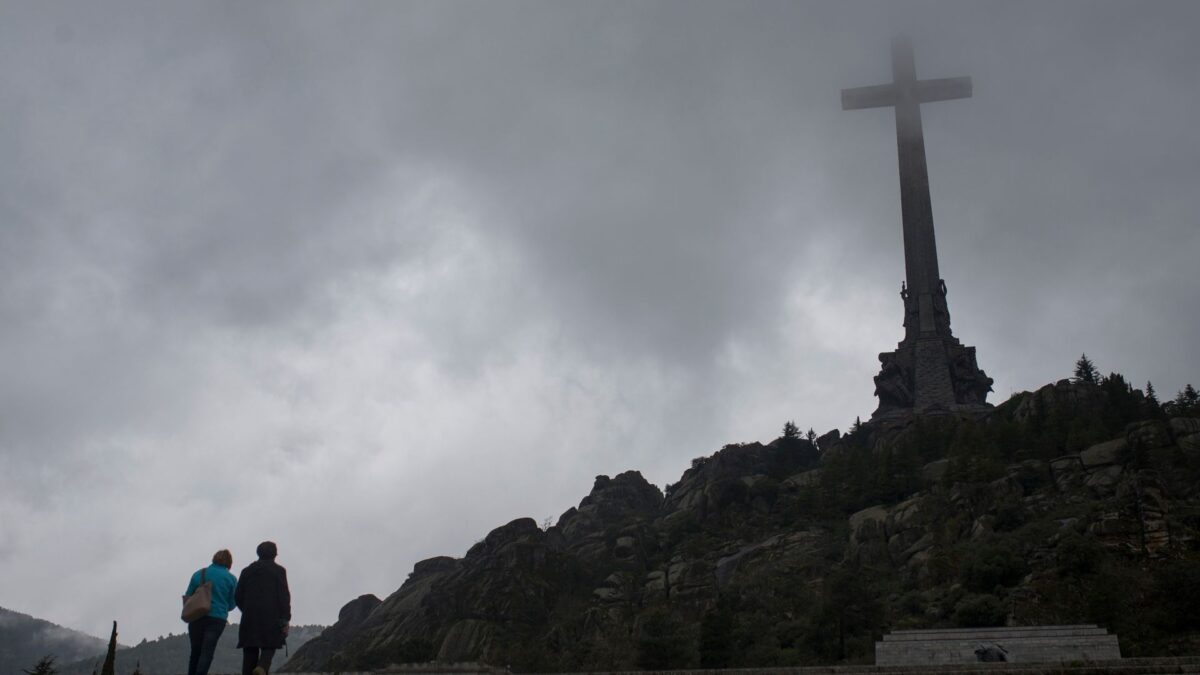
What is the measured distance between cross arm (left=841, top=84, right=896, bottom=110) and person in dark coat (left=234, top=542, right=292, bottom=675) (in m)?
82.9

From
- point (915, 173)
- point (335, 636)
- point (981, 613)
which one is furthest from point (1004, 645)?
point (335, 636)

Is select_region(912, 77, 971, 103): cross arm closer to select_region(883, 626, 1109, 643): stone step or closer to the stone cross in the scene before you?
the stone cross

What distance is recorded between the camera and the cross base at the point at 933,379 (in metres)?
85.4

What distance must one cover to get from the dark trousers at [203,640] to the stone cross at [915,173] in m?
80.2

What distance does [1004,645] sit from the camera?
3312 cm

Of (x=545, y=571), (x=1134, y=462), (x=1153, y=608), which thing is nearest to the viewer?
(x=1153, y=608)

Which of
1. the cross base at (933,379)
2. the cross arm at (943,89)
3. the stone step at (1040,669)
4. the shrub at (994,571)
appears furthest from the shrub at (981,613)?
the cross arm at (943,89)

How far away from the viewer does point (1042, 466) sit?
68188 mm

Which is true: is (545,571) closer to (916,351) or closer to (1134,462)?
(916,351)

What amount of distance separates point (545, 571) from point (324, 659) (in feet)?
71.2

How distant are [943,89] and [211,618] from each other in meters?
84.5

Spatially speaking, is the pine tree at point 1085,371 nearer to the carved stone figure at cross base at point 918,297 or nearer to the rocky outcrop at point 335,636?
the carved stone figure at cross base at point 918,297

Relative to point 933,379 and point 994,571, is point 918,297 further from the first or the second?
point 994,571

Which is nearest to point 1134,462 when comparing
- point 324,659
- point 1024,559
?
point 1024,559
